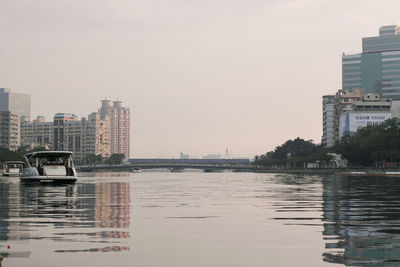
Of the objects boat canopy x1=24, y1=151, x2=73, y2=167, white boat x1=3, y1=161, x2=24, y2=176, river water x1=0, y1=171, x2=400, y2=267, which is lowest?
river water x1=0, y1=171, x2=400, y2=267

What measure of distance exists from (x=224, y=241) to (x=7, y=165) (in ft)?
586

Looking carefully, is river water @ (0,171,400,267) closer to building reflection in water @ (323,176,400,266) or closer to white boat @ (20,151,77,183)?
building reflection in water @ (323,176,400,266)

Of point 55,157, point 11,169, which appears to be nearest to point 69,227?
point 55,157

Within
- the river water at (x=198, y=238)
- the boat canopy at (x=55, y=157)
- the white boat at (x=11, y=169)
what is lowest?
the river water at (x=198, y=238)

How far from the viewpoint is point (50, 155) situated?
3612 inches

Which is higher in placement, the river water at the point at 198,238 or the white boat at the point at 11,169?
the white boat at the point at 11,169

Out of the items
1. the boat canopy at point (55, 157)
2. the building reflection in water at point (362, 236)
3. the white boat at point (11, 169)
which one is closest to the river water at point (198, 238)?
the building reflection in water at point (362, 236)

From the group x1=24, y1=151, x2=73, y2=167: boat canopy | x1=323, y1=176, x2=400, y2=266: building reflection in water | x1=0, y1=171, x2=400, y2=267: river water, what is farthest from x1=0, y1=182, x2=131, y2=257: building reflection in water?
x1=24, y1=151, x2=73, y2=167: boat canopy

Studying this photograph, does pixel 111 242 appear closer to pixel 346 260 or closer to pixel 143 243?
pixel 143 243

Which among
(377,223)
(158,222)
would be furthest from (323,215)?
(158,222)

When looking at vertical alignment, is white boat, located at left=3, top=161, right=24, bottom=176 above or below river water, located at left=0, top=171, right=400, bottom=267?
above

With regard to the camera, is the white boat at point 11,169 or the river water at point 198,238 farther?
the white boat at point 11,169

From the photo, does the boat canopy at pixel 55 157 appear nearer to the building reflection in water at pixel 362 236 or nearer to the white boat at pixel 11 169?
the building reflection in water at pixel 362 236

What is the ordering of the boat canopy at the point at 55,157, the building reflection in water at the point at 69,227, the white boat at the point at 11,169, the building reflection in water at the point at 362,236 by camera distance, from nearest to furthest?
the building reflection in water at the point at 362,236 < the building reflection in water at the point at 69,227 < the boat canopy at the point at 55,157 < the white boat at the point at 11,169
